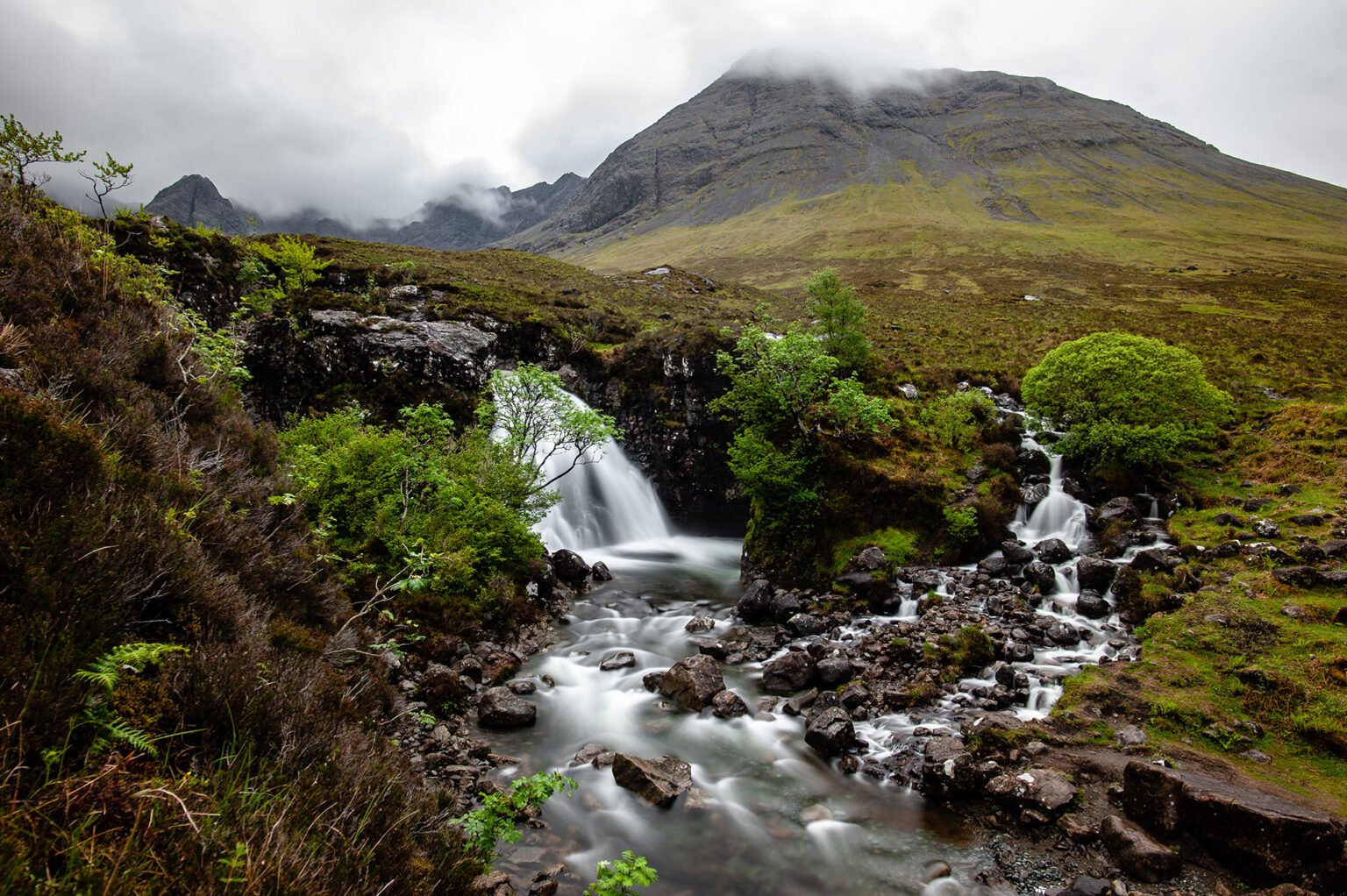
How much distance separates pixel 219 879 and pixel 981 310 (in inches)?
2610

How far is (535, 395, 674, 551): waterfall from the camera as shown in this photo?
25859mm

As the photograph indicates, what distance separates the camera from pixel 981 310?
57.9 m

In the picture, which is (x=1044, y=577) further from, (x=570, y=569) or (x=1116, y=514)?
(x=570, y=569)

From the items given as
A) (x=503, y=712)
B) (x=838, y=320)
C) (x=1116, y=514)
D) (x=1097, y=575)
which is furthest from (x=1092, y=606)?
(x=838, y=320)

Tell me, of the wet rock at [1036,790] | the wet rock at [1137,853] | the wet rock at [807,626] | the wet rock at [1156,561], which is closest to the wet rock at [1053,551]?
the wet rock at [1156,561]

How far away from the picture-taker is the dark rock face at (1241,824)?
6.71 meters

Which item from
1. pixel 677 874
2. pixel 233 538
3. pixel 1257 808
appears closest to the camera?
pixel 233 538

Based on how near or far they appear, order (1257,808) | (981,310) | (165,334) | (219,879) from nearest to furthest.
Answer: (219,879)
(1257,808)
(165,334)
(981,310)

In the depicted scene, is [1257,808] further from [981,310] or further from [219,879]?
[981,310]

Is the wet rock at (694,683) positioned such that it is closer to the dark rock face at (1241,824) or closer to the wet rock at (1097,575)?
the dark rock face at (1241,824)

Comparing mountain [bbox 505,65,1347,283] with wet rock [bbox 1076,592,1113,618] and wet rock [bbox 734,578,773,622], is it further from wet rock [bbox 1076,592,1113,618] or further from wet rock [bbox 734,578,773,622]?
wet rock [bbox 1076,592,1113,618]

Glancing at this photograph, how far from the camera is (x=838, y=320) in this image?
102 feet

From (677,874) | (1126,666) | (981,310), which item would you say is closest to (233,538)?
(677,874)

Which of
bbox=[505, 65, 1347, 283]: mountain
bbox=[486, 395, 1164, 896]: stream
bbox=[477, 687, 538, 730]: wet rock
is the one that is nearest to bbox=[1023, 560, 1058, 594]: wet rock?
bbox=[486, 395, 1164, 896]: stream
